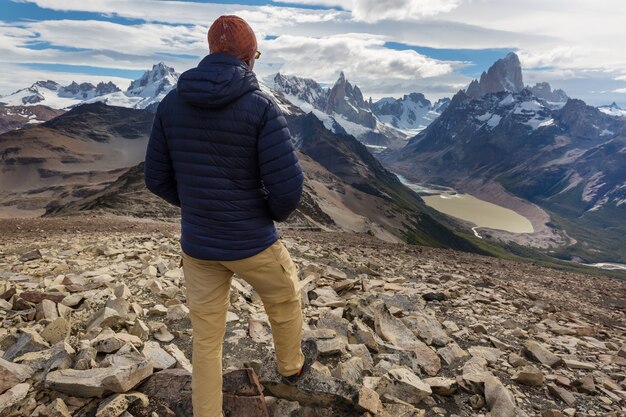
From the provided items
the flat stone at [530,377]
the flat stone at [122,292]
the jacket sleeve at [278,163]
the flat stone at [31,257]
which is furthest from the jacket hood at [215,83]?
the flat stone at [31,257]

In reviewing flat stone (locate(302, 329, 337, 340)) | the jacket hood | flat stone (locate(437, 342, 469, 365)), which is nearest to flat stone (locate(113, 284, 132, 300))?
flat stone (locate(302, 329, 337, 340))

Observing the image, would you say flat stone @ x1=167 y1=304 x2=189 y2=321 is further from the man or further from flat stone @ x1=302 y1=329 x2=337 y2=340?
the man

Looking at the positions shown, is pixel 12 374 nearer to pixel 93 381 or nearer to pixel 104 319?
pixel 93 381

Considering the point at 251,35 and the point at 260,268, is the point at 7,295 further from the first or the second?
the point at 251,35

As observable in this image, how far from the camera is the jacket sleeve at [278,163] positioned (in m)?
4.27

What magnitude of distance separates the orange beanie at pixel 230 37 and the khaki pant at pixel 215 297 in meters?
2.20

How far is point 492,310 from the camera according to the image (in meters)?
11.5

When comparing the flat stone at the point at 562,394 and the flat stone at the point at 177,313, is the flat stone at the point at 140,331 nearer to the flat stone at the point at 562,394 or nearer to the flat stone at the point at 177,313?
the flat stone at the point at 177,313

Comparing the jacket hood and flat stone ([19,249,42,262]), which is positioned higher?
the jacket hood

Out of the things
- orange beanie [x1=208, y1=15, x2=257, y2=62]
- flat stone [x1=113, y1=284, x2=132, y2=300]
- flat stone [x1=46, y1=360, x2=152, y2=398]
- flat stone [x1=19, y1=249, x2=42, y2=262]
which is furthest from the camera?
flat stone [x1=19, y1=249, x2=42, y2=262]

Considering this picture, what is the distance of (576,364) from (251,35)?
27.2 ft

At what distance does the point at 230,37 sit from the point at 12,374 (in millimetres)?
5157

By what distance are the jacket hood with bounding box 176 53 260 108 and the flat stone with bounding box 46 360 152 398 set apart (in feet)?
12.1

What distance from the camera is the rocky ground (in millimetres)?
5473
